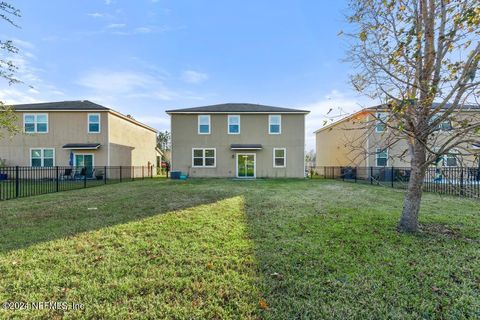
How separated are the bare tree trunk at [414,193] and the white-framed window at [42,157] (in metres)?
23.3

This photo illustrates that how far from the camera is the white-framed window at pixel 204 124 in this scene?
747 inches

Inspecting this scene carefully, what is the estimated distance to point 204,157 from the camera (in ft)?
62.1

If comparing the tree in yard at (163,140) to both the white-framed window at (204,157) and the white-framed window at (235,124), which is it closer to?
the white-framed window at (204,157)

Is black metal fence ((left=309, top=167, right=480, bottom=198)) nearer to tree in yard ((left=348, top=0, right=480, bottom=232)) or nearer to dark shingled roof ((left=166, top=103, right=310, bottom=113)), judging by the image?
tree in yard ((left=348, top=0, right=480, bottom=232))

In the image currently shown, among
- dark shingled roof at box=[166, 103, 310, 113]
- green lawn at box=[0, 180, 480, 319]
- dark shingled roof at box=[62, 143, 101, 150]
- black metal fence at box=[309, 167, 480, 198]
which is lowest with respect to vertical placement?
green lawn at box=[0, 180, 480, 319]

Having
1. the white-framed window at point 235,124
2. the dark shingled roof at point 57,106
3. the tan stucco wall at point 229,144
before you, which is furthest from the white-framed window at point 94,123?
the white-framed window at point 235,124

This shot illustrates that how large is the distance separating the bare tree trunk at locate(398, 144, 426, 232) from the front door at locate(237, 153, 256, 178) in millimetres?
14159

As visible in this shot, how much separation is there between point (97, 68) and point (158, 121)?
2997 cm

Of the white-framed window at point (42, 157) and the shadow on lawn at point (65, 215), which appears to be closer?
the shadow on lawn at point (65, 215)

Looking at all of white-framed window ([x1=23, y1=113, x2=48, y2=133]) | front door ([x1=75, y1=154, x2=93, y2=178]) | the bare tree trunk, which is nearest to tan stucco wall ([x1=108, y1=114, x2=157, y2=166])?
front door ([x1=75, y1=154, x2=93, y2=178])

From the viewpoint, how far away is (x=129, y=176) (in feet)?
68.7

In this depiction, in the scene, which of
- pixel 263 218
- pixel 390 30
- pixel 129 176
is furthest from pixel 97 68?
pixel 390 30

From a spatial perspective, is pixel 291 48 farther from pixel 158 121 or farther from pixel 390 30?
pixel 158 121

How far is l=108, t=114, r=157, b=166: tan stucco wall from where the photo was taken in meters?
19.4
